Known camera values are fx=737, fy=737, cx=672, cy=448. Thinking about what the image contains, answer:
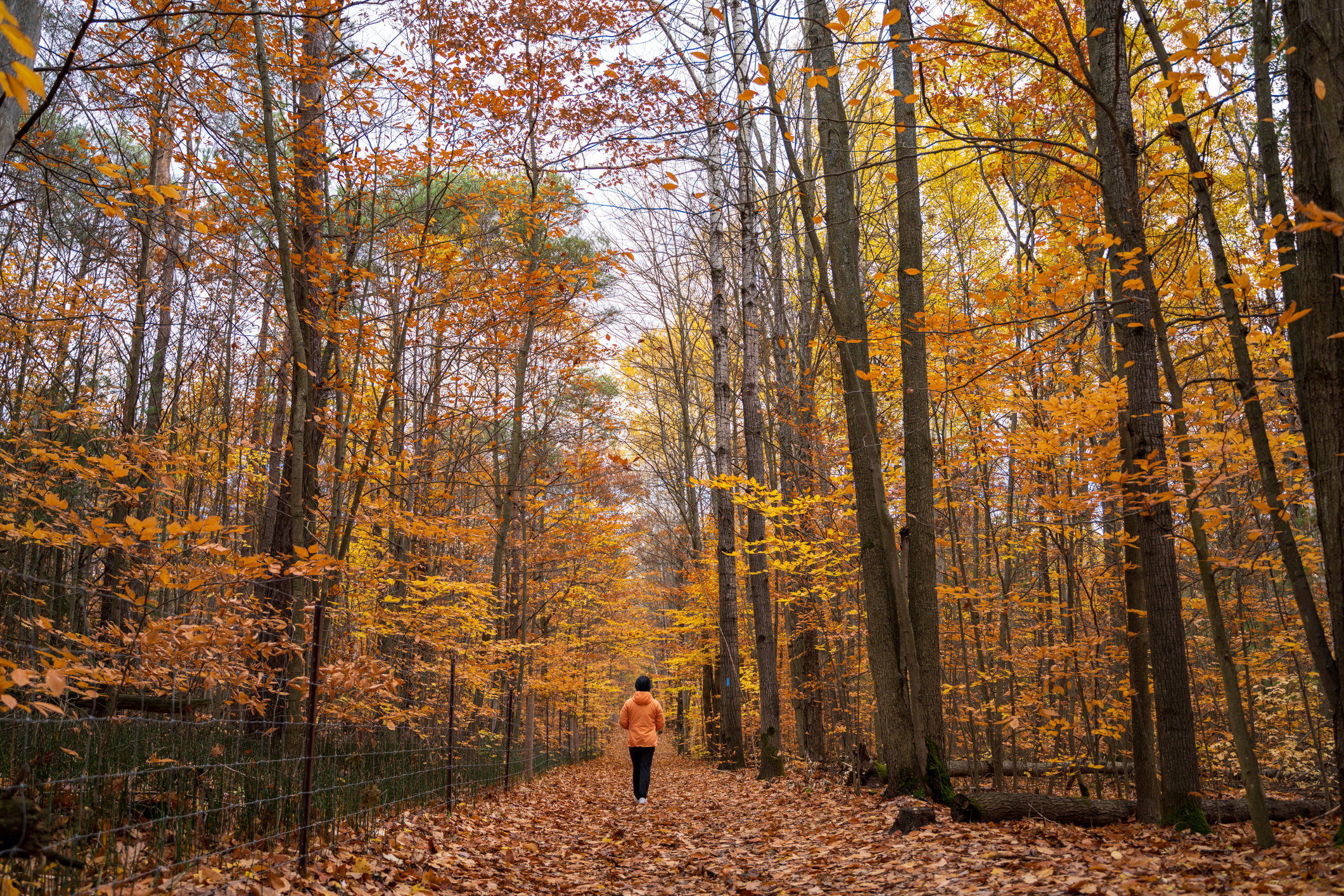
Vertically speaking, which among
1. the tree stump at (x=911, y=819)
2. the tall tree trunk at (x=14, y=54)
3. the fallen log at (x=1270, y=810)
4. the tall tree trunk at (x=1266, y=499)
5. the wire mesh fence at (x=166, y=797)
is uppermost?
the tall tree trunk at (x=14, y=54)

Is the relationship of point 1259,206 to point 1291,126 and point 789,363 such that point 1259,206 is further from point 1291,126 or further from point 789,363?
point 789,363

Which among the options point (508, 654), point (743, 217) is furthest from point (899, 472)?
point (508, 654)

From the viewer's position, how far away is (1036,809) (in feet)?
20.2

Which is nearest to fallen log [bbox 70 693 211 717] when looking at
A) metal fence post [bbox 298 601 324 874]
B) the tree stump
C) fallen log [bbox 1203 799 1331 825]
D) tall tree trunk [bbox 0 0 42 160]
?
metal fence post [bbox 298 601 324 874]

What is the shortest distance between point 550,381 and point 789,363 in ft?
17.6

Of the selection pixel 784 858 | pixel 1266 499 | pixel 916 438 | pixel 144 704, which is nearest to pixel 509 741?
pixel 144 704

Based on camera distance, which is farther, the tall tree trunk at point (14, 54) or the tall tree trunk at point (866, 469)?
the tall tree trunk at point (866, 469)

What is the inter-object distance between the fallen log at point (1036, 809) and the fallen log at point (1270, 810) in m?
0.99

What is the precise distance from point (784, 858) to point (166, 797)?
393 centimetres

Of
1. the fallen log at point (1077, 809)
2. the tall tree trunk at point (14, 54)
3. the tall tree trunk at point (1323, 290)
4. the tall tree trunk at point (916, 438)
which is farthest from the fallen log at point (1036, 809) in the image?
the tall tree trunk at point (14, 54)

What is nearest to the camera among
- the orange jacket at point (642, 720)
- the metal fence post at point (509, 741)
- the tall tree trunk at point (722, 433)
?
the orange jacket at point (642, 720)

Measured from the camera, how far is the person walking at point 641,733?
8.77 m

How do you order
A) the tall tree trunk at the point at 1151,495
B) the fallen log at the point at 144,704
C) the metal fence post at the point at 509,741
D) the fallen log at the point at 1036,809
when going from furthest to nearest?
the metal fence post at the point at 509,741 → the fallen log at the point at 144,704 → the fallen log at the point at 1036,809 → the tall tree trunk at the point at 1151,495

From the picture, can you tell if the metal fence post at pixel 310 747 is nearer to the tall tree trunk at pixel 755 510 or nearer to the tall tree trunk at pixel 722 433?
the tall tree trunk at pixel 755 510
